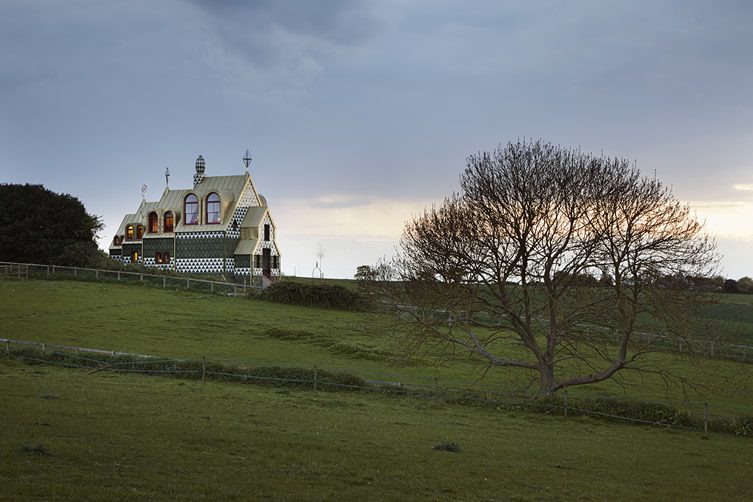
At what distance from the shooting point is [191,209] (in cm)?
7056

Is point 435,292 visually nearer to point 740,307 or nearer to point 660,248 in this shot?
point 660,248

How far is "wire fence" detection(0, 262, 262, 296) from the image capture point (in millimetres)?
60250

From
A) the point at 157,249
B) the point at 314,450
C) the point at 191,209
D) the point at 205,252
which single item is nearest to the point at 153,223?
the point at 157,249

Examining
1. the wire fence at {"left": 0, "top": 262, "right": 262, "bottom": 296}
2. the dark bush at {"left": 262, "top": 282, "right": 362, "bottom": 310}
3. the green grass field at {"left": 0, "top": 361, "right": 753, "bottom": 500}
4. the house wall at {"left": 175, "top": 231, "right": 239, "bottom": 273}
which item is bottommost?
the green grass field at {"left": 0, "top": 361, "right": 753, "bottom": 500}

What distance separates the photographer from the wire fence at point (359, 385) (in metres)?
26.7

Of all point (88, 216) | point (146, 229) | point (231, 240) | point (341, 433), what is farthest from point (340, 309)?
point (341, 433)

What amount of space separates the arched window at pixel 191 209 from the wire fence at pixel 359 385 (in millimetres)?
36926

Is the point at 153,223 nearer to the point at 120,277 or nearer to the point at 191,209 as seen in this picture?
the point at 191,209

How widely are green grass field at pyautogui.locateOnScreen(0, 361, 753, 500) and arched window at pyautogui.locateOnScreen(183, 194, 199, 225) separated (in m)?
42.6

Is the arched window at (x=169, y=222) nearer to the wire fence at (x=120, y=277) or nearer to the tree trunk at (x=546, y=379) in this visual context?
the wire fence at (x=120, y=277)

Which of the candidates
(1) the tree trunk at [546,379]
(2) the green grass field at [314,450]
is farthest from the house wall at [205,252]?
(1) the tree trunk at [546,379]

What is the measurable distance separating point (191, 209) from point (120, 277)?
1117 cm

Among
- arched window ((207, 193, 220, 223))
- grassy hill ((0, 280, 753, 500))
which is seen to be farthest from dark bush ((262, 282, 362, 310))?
grassy hill ((0, 280, 753, 500))

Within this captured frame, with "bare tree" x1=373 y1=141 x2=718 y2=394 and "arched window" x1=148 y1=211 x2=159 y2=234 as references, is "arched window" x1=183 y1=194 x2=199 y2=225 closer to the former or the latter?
"arched window" x1=148 y1=211 x2=159 y2=234
